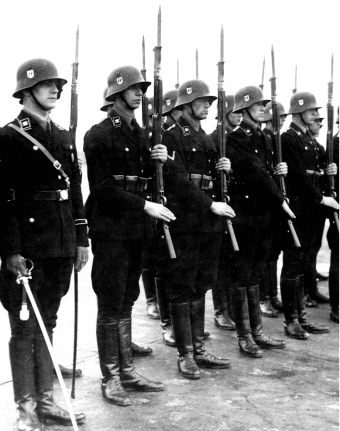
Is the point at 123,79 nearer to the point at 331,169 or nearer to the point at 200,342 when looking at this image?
the point at 200,342

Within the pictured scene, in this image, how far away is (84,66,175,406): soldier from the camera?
164 inches

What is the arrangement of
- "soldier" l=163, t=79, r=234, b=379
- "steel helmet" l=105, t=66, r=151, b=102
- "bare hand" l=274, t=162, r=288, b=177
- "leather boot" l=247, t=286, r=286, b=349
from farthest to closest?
"bare hand" l=274, t=162, r=288, b=177
"leather boot" l=247, t=286, r=286, b=349
"soldier" l=163, t=79, r=234, b=379
"steel helmet" l=105, t=66, r=151, b=102

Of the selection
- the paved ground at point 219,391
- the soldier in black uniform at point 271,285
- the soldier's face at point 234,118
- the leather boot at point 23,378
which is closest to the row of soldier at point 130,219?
the leather boot at point 23,378

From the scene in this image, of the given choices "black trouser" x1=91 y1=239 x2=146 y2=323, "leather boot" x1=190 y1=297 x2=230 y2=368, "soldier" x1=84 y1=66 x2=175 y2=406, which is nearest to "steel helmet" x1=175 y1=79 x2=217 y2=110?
"soldier" x1=84 y1=66 x2=175 y2=406

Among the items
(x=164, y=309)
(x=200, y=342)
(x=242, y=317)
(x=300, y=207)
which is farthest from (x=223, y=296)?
(x=200, y=342)

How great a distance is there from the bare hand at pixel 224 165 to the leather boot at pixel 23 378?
2220 mm

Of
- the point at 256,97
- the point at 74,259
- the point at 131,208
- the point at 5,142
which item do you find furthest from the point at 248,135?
the point at 5,142

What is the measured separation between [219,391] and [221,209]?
4.47 feet

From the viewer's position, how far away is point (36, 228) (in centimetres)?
372

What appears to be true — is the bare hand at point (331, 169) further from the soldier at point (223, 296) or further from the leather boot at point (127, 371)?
the leather boot at point (127, 371)

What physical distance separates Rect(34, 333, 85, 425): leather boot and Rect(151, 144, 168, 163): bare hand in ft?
4.72

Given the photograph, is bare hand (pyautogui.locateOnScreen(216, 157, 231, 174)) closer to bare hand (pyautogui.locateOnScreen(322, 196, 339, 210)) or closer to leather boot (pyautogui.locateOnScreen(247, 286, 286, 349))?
leather boot (pyautogui.locateOnScreen(247, 286, 286, 349))

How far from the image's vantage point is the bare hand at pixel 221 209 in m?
4.91

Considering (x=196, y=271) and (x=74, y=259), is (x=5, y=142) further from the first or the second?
(x=196, y=271)
